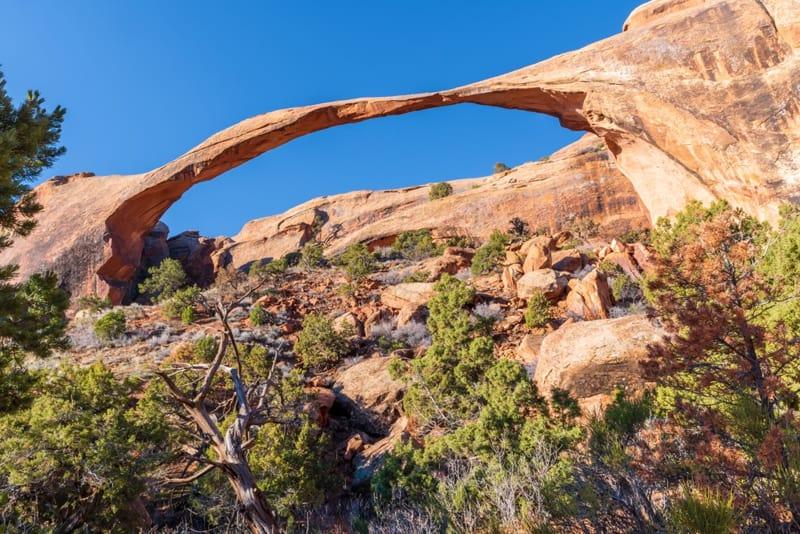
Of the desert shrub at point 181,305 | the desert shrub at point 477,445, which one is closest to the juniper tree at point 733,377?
the desert shrub at point 477,445

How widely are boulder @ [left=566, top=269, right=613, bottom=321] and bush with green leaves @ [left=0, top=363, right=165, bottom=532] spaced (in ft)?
34.4

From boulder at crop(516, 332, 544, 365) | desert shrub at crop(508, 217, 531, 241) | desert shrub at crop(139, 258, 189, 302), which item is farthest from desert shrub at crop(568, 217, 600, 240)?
desert shrub at crop(139, 258, 189, 302)

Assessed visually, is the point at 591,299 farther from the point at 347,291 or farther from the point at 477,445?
the point at 347,291

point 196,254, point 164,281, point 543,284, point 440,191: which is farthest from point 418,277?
point 196,254

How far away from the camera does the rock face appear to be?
31.0ft

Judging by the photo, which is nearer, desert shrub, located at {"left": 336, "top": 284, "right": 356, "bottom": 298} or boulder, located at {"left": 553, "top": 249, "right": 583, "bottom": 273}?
boulder, located at {"left": 553, "top": 249, "right": 583, "bottom": 273}

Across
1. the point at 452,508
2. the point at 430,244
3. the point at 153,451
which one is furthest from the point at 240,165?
the point at 452,508

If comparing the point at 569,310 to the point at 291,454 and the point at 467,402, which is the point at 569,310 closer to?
the point at 467,402

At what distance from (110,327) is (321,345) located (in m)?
7.01

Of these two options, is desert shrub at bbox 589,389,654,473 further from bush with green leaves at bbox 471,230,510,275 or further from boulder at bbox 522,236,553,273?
bush with green leaves at bbox 471,230,510,275

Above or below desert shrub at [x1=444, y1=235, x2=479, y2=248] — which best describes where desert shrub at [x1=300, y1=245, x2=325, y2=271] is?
above

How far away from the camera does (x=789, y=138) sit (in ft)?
29.3

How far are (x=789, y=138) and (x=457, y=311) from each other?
25.8 ft

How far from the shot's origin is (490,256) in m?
17.6
